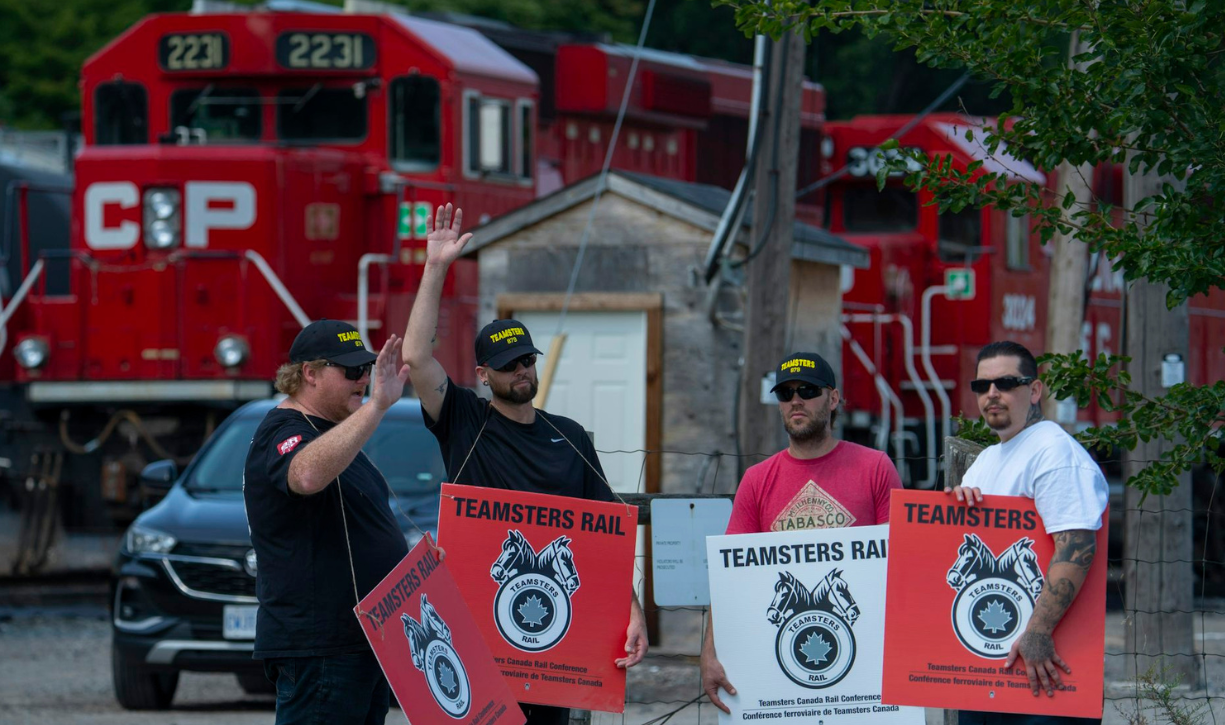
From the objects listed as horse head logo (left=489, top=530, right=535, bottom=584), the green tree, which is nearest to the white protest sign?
horse head logo (left=489, top=530, right=535, bottom=584)

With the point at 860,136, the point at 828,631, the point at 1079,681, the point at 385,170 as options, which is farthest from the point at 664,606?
the point at 860,136

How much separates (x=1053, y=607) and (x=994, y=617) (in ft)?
0.81

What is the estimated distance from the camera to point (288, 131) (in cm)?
1452

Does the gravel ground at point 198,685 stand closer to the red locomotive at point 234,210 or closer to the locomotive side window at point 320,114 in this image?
the red locomotive at point 234,210

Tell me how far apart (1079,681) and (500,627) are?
5.89 feet

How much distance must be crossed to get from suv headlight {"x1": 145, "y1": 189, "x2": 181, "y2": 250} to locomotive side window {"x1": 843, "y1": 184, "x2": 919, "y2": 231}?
23.1 ft

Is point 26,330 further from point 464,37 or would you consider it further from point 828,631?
point 828,631

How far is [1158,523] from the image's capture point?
405 inches

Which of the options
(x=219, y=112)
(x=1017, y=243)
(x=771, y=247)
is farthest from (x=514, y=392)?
(x=1017, y=243)

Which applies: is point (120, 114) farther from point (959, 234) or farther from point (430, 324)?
point (430, 324)

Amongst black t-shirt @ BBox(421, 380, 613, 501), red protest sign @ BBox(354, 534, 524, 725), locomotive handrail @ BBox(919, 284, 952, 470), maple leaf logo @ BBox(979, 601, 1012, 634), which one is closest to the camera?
red protest sign @ BBox(354, 534, 524, 725)

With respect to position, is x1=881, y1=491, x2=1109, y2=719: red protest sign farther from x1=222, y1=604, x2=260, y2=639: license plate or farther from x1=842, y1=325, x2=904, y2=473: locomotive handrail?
x1=842, y1=325, x2=904, y2=473: locomotive handrail

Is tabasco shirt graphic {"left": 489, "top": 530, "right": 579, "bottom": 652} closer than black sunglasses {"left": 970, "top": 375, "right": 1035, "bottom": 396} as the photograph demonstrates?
No

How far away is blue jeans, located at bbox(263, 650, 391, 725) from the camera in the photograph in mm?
4965
